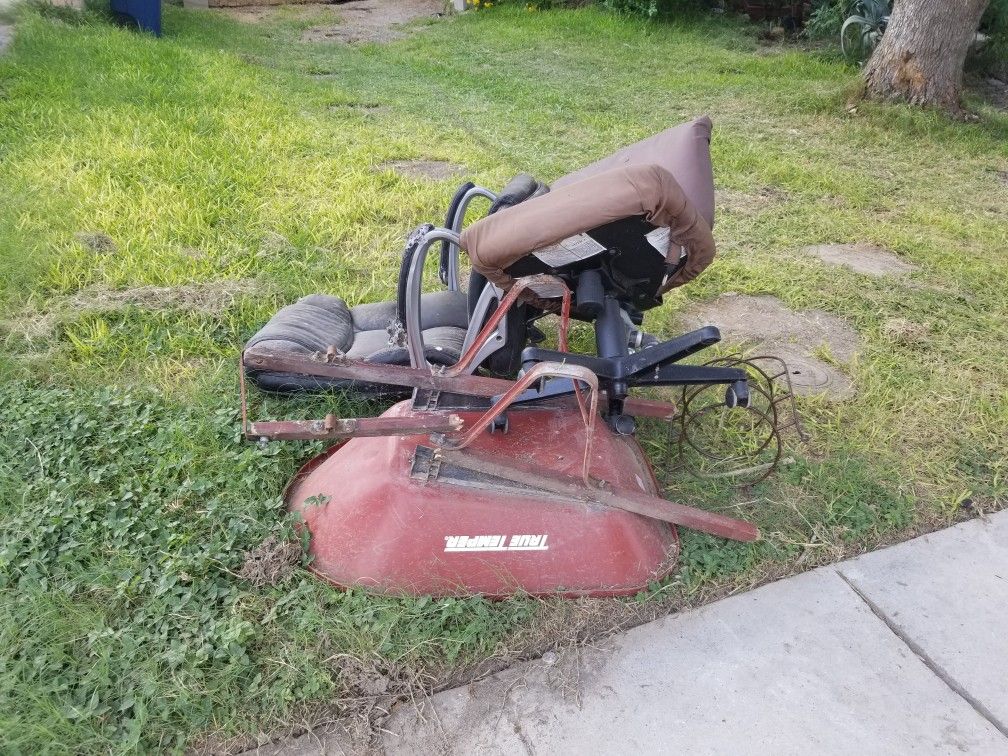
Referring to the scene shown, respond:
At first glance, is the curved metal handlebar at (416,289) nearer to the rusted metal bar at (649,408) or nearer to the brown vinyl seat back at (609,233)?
the brown vinyl seat back at (609,233)

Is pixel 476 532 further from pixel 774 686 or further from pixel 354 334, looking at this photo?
pixel 354 334

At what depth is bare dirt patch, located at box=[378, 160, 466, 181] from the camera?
5340mm

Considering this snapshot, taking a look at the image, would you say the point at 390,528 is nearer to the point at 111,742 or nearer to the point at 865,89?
the point at 111,742

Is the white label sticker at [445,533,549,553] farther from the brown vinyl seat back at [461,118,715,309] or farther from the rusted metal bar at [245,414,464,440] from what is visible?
the brown vinyl seat back at [461,118,715,309]

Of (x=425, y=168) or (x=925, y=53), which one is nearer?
(x=425, y=168)

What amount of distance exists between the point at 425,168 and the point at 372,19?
744 cm

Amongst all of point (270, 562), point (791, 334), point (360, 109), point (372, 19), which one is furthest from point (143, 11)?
point (270, 562)

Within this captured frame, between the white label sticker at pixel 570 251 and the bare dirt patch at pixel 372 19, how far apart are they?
30.7ft

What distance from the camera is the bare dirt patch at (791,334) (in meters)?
3.27

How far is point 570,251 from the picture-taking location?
2018 millimetres

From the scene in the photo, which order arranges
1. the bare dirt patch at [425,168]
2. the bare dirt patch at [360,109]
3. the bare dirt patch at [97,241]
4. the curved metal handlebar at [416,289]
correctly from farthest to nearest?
the bare dirt patch at [360,109] < the bare dirt patch at [425,168] < the bare dirt patch at [97,241] < the curved metal handlebar at [416,289]

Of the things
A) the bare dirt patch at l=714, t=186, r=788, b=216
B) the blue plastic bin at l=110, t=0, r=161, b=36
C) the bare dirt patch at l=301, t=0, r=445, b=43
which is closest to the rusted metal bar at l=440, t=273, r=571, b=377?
the bare dirt patch at l=714, t=186, r=788, b=216

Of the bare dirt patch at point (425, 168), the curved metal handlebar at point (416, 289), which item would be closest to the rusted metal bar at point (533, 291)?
the curved metal handlebar at point (416, 289)

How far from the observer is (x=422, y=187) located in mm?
4969
